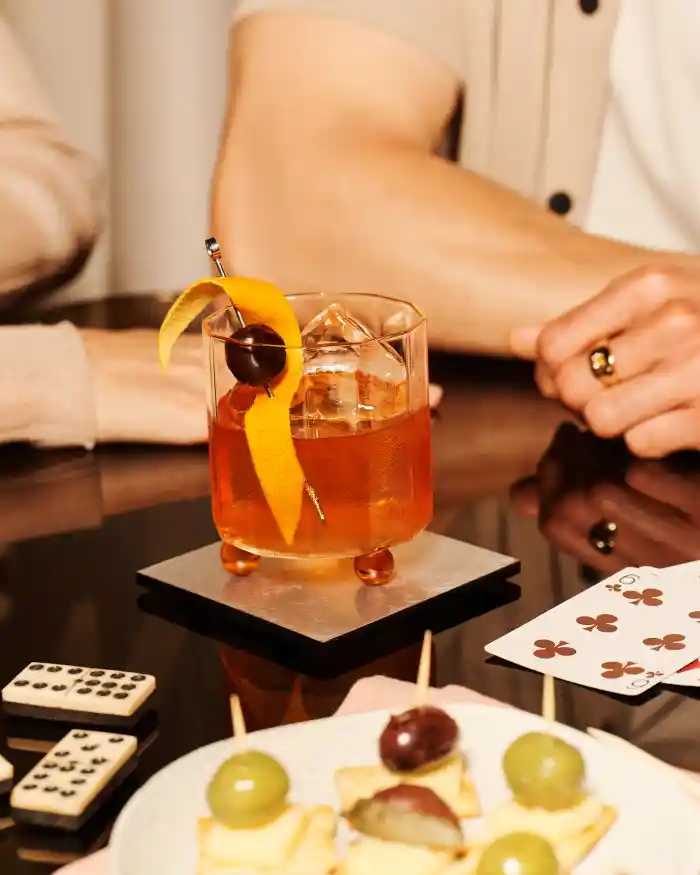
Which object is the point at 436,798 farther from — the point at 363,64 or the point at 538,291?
the point at 363,64

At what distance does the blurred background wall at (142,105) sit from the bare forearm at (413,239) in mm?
862

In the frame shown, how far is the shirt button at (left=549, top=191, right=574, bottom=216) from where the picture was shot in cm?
195

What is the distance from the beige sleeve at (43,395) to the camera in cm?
122

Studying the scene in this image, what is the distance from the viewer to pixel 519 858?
0.53 m

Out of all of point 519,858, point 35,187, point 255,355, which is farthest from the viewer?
point 35,187

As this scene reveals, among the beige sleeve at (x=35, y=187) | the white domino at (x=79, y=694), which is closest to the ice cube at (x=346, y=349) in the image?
the white domino at (x=79, y=694)

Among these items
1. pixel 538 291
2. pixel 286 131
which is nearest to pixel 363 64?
pixel 286 131

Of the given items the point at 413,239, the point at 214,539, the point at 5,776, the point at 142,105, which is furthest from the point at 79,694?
the point at 142,105

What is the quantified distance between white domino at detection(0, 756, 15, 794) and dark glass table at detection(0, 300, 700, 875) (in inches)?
0.9

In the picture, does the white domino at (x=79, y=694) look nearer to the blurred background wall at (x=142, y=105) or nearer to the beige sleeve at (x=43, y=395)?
the beige sleeve at (x=43, y=395)

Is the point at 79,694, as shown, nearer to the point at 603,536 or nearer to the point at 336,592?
the point at 336,592

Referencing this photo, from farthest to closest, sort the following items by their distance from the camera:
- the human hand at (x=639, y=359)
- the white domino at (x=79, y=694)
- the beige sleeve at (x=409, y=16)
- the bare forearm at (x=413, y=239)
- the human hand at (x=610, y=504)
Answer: the beige sleeve at (x=409, y=16) → the bare forearm at (x=413, y=239) → the human hand at (x=639, y=359) → the human hand at (x=610, y=504) → the white domino at (x=79, y=694)

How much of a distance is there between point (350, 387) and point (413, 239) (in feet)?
2.29

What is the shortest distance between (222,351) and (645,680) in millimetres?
358
